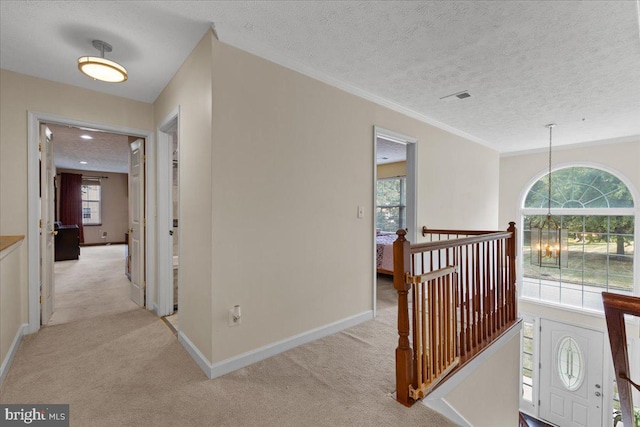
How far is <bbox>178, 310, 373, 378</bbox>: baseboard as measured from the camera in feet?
7.00

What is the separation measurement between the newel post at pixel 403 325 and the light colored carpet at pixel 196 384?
0.34 feet

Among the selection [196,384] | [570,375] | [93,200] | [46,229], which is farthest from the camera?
[93,200]

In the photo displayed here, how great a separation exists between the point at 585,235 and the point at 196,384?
7.01m

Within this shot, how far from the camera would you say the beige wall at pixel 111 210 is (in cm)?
966

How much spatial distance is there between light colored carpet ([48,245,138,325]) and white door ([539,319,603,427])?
283 inches

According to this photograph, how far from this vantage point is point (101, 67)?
2.17 metres

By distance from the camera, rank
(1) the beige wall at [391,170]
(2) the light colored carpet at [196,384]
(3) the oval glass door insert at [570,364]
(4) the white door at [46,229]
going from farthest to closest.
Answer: (1) the beige wall at [391,170], (3) the oval glass door insert at [570,364], (4) the white door at [46,229], (2) the light colored carpet at [196,384]

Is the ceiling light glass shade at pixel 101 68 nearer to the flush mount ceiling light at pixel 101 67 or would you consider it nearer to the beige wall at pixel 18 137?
the flush mount ceiling light at pixel 101 67

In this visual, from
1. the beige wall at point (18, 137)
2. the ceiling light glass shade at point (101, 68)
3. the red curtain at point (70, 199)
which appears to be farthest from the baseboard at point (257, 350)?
the red curtain at point (70, 199)

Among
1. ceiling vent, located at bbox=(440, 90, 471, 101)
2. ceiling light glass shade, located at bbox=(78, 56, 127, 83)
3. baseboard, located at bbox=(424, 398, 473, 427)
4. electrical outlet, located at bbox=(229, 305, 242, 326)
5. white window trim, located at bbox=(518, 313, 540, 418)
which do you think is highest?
ceiling vent, located at bbox=(440, 90, 471, 101)

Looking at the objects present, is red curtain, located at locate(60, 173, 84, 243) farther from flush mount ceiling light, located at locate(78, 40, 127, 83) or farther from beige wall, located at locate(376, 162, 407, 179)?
beige wall, located at locate(376, 162, 407, 179)

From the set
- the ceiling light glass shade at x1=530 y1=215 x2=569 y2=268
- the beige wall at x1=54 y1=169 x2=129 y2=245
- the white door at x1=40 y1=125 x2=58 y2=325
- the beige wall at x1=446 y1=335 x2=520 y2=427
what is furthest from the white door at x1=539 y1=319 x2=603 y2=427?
the beige wall at x1=54 y1=169 x2=129 y2=245

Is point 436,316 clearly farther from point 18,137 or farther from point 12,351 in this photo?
point 18,137

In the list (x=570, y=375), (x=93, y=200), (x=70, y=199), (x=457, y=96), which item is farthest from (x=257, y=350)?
(x=93, y=200)
